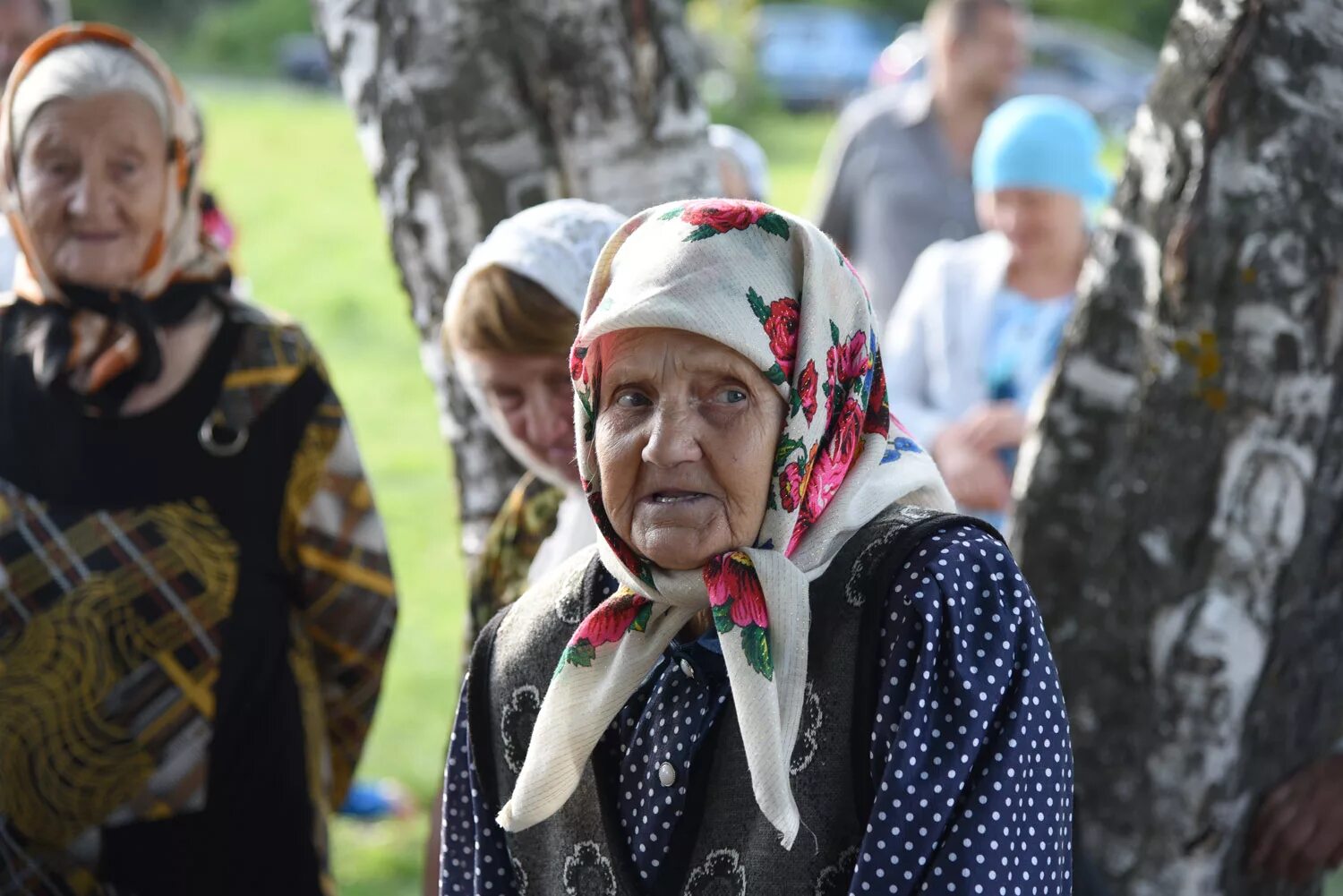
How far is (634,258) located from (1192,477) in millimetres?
1446

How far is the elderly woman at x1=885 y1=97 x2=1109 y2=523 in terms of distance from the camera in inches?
180

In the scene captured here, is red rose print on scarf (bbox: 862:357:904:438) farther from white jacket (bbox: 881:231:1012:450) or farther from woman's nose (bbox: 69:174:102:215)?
white jacket (bbox: 881:231:1012:450)

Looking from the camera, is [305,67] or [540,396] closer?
[540,396]

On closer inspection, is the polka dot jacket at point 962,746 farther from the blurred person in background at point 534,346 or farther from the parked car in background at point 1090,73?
the parked car in background at point 1090,73

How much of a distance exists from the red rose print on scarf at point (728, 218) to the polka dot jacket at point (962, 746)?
448 millimetres

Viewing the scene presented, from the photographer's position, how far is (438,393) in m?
3.87

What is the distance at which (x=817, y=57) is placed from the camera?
2555cm

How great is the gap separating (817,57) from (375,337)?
559 inches

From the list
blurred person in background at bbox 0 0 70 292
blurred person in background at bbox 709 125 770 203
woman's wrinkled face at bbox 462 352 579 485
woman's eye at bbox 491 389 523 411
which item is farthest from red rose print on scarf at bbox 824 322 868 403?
blurred person in background at bbox 0 0 70 292

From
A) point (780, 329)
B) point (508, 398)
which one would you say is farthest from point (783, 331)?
point (508, 398)

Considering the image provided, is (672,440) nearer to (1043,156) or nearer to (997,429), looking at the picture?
(997,429)

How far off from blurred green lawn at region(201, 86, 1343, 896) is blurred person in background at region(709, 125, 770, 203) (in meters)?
1.05

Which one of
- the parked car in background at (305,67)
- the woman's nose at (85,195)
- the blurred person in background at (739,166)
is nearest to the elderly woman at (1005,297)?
the blurred person in background at (739,166)

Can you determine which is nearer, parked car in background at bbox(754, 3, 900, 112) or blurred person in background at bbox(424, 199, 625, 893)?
blurred person in background at bbox(424, 199, 625, 893)
